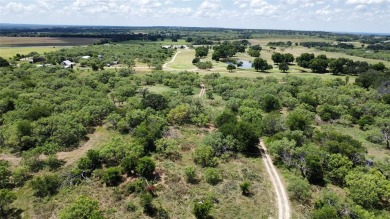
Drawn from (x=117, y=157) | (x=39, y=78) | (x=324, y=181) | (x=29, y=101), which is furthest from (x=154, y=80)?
(x=324, y=181)

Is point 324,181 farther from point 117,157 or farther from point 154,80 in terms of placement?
point 154,80

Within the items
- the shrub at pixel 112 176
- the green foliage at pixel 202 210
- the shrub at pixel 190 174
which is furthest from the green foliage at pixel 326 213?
the shrub at pixel 112 176

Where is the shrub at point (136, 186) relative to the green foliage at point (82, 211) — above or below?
below

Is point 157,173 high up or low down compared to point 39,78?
down

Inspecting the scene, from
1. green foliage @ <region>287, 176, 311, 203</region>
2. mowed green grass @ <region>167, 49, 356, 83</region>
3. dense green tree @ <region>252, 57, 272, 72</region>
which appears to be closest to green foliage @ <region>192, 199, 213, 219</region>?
green foliage @ <region>287, 176, 311, 203</region>

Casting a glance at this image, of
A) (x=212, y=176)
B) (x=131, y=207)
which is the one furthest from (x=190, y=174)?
(x=131, y=207)

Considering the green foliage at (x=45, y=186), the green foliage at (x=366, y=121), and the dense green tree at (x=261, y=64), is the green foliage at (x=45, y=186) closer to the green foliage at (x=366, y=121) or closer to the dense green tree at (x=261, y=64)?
the green foliage at (x=366, y=121)
